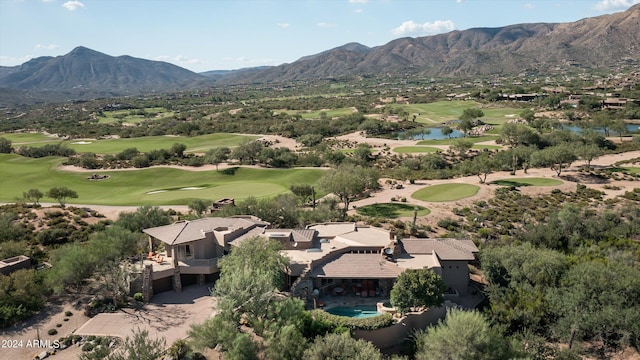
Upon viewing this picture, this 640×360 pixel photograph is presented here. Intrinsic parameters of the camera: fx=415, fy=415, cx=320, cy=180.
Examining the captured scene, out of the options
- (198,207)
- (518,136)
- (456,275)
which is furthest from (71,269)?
(518,136)

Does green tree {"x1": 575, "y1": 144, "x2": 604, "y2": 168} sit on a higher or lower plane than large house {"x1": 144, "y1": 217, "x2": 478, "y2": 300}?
higher

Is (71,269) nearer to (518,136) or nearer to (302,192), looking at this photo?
(302,192)

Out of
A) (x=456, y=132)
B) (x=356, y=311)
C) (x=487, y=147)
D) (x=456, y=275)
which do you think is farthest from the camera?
(x=456, y=132)

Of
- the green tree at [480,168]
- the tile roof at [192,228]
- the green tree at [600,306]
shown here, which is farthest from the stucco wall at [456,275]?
the green tree at [480,168]

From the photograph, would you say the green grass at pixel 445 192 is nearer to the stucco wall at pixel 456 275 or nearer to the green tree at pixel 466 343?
the stucco wall at pixel 456 275

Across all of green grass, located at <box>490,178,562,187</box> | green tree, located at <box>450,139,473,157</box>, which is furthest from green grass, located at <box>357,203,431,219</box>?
green tree, located at <box>450,139,473,157</box>

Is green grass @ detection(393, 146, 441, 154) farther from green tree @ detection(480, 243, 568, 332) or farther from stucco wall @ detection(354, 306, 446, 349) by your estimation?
stucco wall @ detection(354, 306, 446, 349)

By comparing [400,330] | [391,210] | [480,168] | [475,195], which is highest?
[480,168]

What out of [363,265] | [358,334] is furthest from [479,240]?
[358,334]
